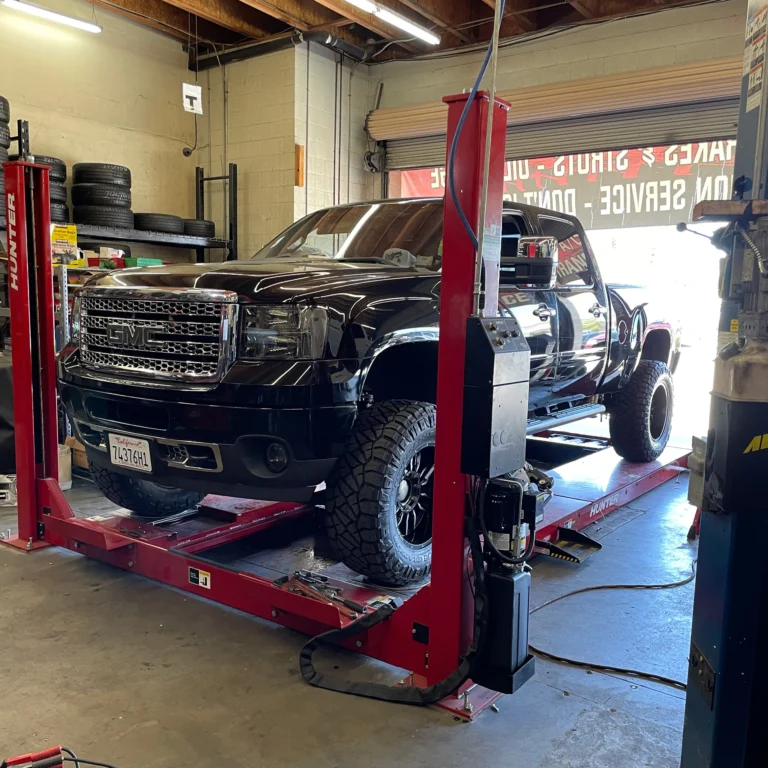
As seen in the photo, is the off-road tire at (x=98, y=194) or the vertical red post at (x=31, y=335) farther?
the off-road tire at (x=98, y=194)

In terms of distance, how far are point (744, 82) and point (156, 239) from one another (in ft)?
24.8

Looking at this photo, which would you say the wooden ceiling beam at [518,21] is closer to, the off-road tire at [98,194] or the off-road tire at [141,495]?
the off-road tire at [98,194]

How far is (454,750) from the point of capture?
6.98 feet

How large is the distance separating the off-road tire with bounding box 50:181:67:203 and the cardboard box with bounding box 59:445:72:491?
3553mm

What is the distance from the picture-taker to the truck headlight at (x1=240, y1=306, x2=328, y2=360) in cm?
268

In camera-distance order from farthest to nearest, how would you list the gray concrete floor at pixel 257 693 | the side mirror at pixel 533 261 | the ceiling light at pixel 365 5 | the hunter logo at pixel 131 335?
the ceiling light at pixel 365 5, the hunter logo at pixel 131 335, the side mirror at pixel 533 261, the gray concrete floor at pixel 257 693

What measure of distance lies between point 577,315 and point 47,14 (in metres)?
6.27

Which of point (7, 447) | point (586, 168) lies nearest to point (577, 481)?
point (7, 447)

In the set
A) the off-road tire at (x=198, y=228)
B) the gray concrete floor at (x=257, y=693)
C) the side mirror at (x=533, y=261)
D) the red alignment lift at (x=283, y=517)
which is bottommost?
the gray concrete floor at (x=257, y=693)

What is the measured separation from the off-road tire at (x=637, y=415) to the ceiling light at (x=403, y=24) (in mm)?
4299

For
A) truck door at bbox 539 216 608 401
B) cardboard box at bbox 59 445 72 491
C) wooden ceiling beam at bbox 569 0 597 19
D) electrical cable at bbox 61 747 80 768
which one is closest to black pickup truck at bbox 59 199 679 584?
truck door at bbox 539 216 608 401

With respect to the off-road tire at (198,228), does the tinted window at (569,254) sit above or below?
below

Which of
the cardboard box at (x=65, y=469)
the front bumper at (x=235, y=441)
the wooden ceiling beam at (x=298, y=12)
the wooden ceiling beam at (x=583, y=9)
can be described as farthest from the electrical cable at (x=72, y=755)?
the wooden ceiling beam at (x=583, y=9)

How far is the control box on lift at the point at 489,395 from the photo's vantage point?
7.06 ft
